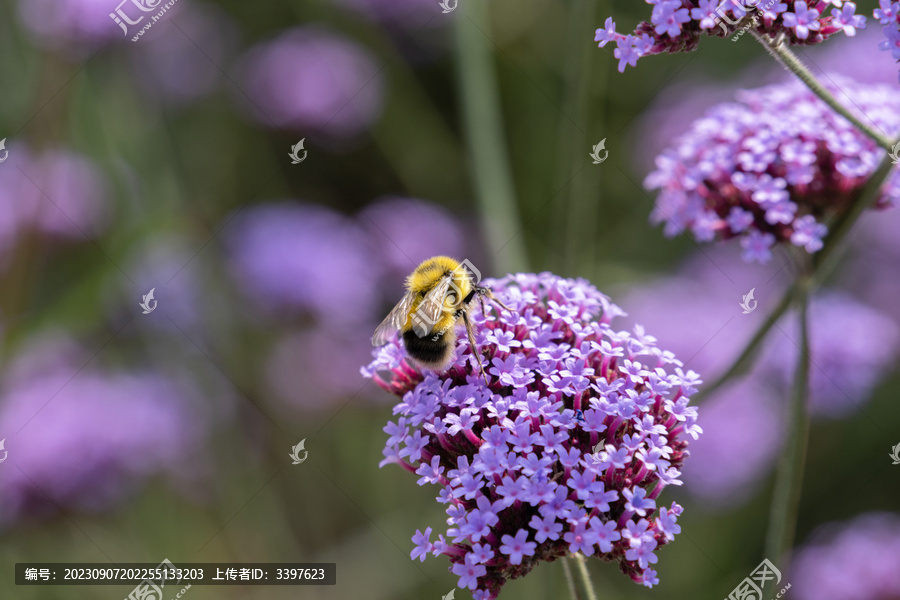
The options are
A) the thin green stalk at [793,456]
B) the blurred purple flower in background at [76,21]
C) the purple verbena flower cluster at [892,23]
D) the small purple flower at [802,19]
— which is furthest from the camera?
the blurred purple flower in background at [76,21]

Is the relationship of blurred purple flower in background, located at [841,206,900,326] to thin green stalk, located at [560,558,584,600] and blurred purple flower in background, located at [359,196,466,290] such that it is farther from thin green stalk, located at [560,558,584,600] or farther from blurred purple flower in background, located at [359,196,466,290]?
thin green stalk, located at [560,558,584,600]

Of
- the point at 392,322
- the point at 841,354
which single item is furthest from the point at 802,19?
the point at 841,354

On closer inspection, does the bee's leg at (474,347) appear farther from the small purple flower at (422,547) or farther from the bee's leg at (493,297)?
the small purple flower at (422,547)

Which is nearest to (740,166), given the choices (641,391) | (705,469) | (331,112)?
(641,391)

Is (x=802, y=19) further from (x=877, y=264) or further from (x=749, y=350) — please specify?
(x=877, y=264)

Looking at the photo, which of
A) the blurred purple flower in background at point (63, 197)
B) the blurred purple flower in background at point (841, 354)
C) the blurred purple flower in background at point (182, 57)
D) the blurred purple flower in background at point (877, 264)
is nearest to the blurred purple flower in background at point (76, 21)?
the blurred purple flower in background at point (182, 57)

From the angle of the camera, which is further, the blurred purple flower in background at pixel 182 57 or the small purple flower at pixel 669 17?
the blurred purple flower in background at pixel 182 57

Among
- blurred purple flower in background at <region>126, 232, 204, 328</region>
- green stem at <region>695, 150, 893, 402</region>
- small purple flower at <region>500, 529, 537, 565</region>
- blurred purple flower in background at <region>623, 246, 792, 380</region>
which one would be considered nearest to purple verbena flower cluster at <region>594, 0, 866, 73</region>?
green stem at <region>695, 150, 893, 402</region>
